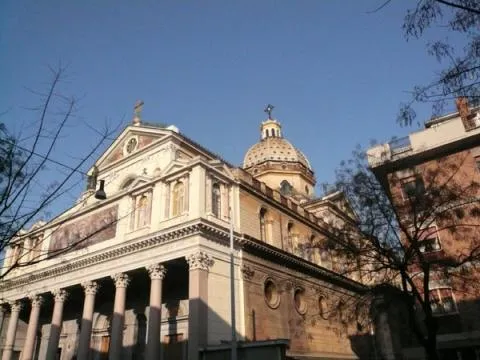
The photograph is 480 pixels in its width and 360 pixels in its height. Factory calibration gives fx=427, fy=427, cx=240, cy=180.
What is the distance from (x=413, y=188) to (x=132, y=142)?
18255 millimetres

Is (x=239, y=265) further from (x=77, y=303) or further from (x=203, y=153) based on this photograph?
(x=77, y=303)

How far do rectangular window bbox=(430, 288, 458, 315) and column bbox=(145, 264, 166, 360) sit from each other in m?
13.1

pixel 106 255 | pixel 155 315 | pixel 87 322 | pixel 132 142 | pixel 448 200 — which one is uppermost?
pixel 132 142

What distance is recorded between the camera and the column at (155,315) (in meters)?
19.4

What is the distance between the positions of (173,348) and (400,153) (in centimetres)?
1564

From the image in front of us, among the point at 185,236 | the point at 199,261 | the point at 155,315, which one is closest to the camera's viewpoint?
the point at 199,261

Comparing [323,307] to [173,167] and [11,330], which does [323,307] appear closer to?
[173,167]

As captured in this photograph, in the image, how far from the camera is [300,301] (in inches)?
1069

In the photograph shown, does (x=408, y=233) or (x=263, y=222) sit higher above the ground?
(x=263, y=222)

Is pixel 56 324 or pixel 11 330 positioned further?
pixel 11 330

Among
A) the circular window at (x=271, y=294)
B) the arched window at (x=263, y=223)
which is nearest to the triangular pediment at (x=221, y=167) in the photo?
the arched window at (x=263, y=223)

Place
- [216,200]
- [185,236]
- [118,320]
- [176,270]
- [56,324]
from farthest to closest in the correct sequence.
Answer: [56,324] → [176,270] → [216,200] → [118,320] → [185,236]

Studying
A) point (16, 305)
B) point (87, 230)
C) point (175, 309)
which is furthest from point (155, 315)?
point (16, 305)

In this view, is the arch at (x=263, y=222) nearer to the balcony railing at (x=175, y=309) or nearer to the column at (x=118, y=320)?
the balcony railing at (x=175, y=309)
